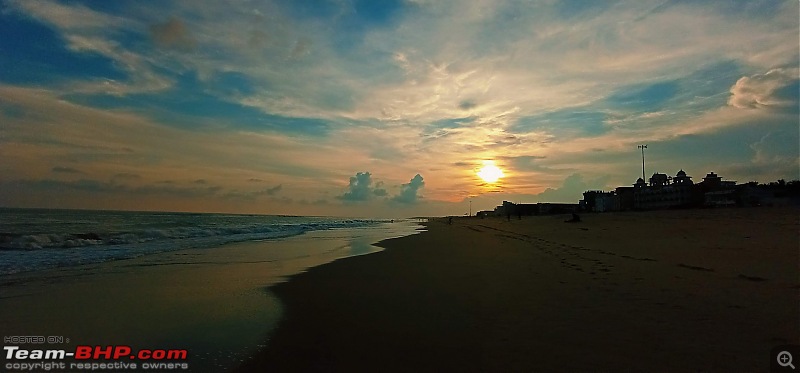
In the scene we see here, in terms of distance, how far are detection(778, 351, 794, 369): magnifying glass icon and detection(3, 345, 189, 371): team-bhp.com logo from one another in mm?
6947

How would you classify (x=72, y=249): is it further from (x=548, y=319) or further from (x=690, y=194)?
(x=690, y=194)

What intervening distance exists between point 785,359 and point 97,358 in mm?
8506

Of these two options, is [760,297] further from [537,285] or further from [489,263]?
[489,263]

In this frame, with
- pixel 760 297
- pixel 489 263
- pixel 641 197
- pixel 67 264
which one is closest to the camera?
Result: pixel 760 297

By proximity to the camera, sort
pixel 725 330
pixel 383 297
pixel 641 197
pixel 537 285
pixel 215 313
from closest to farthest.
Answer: pixel 725 330
pixel 215 313
pixel 383 297
pixel 537 285
pixel 641 197

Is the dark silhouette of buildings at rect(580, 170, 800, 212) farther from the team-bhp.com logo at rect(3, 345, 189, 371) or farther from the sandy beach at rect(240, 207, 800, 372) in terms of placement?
the team-bhp.com logo at rect(3, 345, 189, 371)

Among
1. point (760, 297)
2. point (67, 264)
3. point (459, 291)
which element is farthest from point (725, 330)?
point (67, 264)

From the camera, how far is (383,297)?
952cm

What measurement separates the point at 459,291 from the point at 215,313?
16.9 feet

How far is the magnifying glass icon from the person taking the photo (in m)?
4.83

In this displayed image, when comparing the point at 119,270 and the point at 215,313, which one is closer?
the point at 215,313

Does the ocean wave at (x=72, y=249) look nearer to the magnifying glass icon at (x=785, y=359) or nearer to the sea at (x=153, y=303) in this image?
the sea at (x=153, y=303)

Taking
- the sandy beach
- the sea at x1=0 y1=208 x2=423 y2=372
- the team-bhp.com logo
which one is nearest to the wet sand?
the sea at x1=0 y1=208 x2=423 y2=372

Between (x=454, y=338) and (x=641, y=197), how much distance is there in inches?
4510
